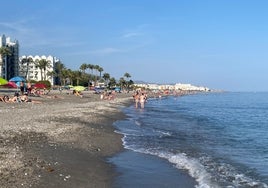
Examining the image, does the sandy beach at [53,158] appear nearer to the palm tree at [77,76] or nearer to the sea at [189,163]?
the sea at [189,163]

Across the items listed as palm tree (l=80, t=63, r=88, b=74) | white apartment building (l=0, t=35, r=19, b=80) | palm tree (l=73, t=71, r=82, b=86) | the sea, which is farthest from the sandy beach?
palm tree (l=80, t=63, r=88, b=74)

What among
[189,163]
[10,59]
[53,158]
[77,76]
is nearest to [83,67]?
[77,76]

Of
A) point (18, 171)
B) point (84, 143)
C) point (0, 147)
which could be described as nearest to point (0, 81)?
point (84, 143)

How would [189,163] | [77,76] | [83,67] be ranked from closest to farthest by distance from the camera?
1. [189,163]
2. [77,76]
3. [83,67]

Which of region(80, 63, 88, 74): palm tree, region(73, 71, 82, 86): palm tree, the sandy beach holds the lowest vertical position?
the sandy beach

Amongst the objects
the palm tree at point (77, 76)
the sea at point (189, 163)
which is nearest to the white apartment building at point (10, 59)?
the palm tree at point (77, 76)

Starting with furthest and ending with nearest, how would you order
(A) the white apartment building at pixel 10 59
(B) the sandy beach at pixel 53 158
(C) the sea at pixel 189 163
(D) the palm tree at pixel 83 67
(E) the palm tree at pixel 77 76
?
(D) the palm tree at pixel 83 67, (E) the palm tree at pixel 77 76, (A) the white apartment building at pixel 10 59, (C) the sea at pixel 189 163, (B) the sandy beach at pixel 53 158

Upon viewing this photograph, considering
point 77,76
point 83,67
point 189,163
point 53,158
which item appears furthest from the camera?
point 83,67

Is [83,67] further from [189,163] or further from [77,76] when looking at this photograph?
[189,163]

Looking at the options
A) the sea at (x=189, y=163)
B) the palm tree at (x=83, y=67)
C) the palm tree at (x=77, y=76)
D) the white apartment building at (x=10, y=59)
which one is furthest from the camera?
the palm tree at (x=83, y=67)

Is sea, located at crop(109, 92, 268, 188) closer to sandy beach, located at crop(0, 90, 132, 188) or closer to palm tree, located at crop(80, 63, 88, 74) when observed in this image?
sandy beach, located at crop(0, 90, 132, 188)

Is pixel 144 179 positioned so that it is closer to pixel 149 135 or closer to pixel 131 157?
pixel 131 157

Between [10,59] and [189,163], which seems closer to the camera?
[189,163]

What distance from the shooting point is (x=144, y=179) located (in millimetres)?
11820
